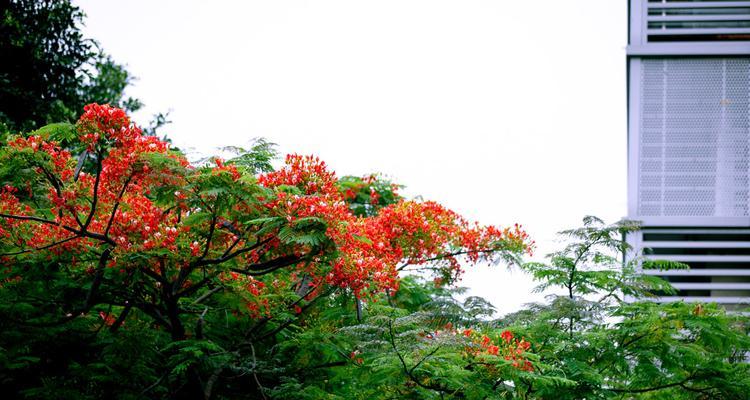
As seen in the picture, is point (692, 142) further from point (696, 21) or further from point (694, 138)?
point (696, 21)

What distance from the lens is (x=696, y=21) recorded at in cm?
1808

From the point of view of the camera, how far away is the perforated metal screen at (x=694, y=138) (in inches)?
687

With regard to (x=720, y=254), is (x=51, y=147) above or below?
above

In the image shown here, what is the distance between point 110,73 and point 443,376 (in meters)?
13.5

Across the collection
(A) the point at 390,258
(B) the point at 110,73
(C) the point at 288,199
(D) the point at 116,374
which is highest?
(B) the point at 110,73

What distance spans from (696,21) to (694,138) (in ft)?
8.85

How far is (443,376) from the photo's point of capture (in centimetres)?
643

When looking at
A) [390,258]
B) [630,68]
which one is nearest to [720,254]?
[630,68]

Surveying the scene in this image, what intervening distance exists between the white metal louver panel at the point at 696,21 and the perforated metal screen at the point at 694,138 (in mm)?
586

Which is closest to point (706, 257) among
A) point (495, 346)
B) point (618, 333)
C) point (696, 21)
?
point (696, 21)

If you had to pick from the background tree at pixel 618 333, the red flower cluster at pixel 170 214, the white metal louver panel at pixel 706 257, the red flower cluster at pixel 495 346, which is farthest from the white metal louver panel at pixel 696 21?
→ the red flower cluster at pixel 495 346

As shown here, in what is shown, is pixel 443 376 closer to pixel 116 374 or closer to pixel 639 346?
pixel 639 346

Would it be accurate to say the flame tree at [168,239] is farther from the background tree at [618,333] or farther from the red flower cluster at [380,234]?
the background tree at [618,333]

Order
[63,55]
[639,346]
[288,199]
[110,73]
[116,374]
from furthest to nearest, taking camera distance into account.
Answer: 1. [110,73]
2. [63,55]
3. [639,346]
4. [116,374]
5. [288,199]
